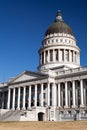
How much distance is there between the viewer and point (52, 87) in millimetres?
89000

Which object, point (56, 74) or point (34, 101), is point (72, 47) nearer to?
point (56, 74)

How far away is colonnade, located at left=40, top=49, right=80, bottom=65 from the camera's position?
106800 millimetres

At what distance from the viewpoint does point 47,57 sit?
10919 centimetres

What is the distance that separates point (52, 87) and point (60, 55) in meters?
21.6

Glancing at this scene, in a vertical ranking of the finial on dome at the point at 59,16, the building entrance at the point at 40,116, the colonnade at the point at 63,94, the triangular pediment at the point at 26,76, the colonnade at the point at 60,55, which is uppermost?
the finial on dome at the point at 59,16

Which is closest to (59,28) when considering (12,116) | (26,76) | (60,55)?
(60,55)

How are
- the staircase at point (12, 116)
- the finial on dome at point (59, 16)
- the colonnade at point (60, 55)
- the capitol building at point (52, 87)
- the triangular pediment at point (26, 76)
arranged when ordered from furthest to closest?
the finial on dome at point (59, 16), the colonnade at point (60, 55), the triangular pediment at point (26, 76), the capitol building at point (52, 87), the staircase at point (12, 116)

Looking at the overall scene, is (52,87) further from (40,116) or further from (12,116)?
(12,116)

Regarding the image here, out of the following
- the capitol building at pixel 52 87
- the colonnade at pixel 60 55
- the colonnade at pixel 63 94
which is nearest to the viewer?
the capitol building at pixel 52 87

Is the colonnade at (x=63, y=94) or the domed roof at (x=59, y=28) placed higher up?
the domed roof at (x=59, y=28)

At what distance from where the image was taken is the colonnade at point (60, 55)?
106800mm

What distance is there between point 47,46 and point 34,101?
28614 millimetres

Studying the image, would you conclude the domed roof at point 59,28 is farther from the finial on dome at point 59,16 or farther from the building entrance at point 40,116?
the building entrance at point 40,116

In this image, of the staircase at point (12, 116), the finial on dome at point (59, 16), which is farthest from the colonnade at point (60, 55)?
the staircase at point (12, 116)
